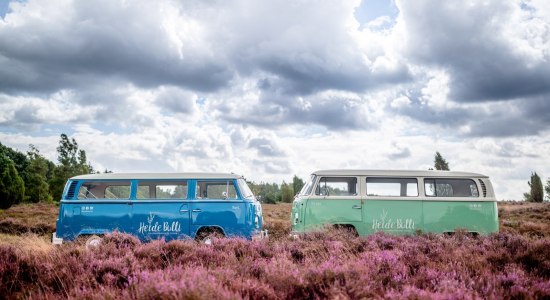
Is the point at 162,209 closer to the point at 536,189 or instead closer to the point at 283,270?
the point at 283,270

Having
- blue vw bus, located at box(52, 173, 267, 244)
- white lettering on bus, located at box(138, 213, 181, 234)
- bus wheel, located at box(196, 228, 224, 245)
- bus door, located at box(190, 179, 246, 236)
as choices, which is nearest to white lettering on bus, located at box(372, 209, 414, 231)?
blue vw bus, located at box(52, 173, 267, 244)

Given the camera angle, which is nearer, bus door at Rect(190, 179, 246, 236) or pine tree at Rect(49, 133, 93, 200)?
bus door at Rect(190, 179, 246, 236)

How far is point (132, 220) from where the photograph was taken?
11086mm

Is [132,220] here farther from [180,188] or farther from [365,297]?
[365,297]

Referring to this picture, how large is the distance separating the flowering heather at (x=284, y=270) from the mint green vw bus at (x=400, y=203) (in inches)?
89.0

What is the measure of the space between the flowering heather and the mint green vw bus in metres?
2.26

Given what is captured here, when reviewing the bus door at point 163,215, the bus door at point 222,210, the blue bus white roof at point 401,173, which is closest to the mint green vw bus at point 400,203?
the blue bus white roof at point 401,173

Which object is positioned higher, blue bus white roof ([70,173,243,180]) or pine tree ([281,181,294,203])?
blue bus white roof ([70,173,243,180])

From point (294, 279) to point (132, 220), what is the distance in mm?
7064

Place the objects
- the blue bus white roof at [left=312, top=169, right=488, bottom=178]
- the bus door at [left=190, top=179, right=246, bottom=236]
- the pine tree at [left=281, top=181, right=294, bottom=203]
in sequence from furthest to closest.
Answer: the pine tree at [left=281, top=181, right=294, bottom=203] → the blue bus white roof at [left=312, top=169, right=488, bottom=178] → the bus door at [left=190, top=179, right=246, bottom=236]

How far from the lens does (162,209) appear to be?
11117 millimetres

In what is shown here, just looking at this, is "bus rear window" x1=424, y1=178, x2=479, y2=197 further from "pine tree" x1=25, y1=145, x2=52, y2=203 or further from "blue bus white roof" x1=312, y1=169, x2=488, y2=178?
"pine tree" x1=25, y1=145, x2=52, y2=203

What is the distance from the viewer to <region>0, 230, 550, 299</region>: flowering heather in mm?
4973

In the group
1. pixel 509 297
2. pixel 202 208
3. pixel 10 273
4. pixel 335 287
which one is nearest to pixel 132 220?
pixel 202 208
